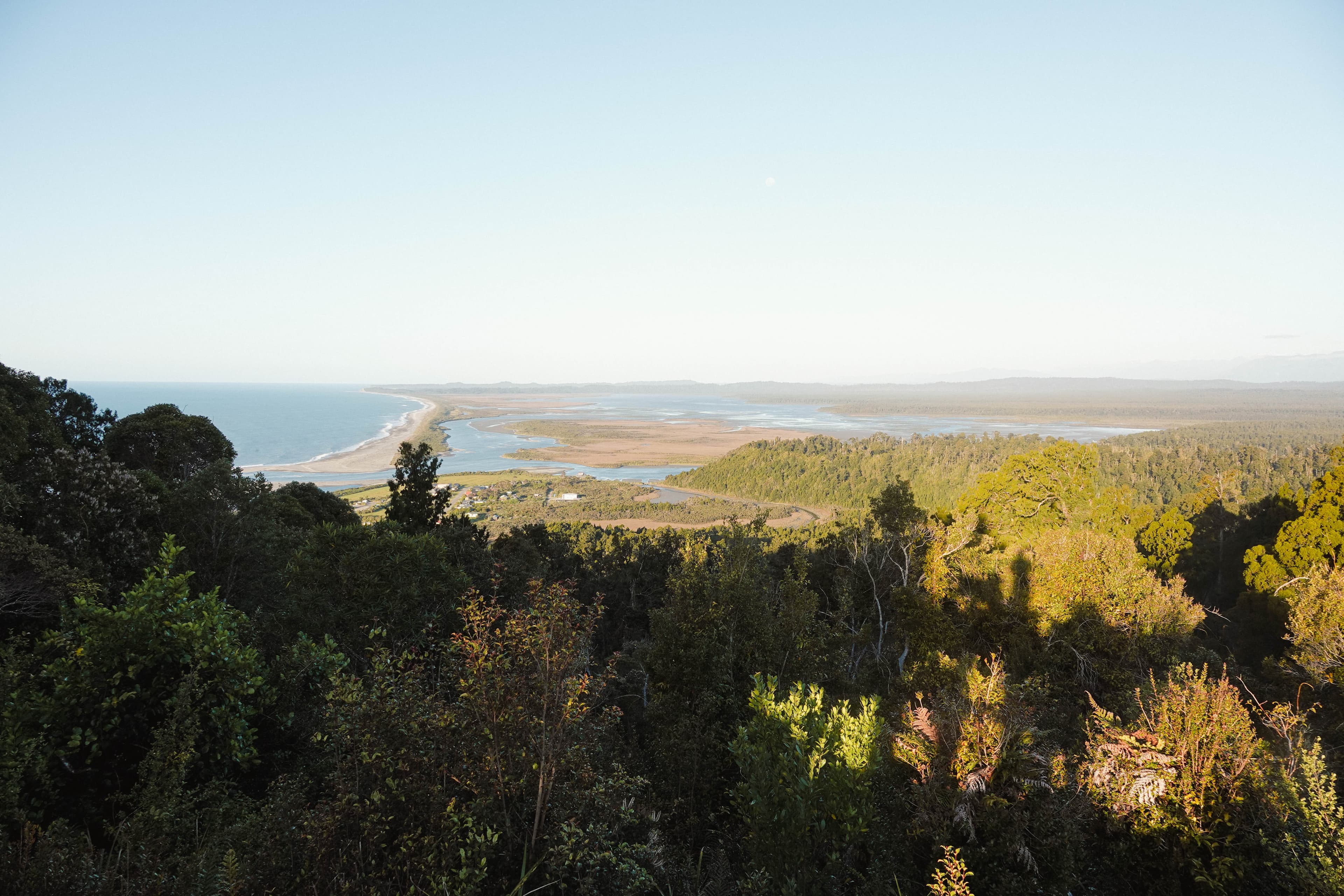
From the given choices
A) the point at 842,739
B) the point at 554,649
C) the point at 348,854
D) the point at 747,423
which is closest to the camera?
the point at 348,854

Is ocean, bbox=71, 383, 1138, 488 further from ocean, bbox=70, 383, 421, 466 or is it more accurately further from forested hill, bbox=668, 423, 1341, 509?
forested hill, bbox=668, 423, 1341, 509

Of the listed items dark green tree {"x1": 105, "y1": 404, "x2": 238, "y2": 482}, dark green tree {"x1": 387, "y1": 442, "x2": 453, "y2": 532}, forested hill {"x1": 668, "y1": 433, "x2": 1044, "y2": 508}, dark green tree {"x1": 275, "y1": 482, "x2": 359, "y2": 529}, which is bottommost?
forested hill {"x1": 668, "y1": 433, "x2": 1044, "y2": 508}

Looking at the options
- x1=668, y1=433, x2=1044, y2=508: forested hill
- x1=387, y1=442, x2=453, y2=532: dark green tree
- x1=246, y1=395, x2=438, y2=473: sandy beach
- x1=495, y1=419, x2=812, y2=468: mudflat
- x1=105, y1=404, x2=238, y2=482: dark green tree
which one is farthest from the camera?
x1=495, y1=419, x2=812, y2=468: mudflat

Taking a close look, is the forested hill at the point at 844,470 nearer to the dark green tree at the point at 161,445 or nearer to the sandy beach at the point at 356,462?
the sandy beach at the point at 356,462

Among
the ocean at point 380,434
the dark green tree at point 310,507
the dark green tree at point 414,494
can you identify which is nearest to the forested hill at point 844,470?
the ocean at point 380,434

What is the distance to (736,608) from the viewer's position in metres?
12.8

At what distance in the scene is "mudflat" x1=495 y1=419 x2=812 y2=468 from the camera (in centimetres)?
11906

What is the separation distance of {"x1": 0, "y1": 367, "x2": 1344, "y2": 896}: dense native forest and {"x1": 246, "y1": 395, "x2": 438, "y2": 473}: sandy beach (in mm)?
55212

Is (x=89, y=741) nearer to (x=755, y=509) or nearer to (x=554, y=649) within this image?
(x=554, y=649)

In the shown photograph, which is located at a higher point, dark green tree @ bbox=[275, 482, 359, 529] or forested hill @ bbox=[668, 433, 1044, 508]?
dark green tree @ bbox=[275, 482, 359, 529]

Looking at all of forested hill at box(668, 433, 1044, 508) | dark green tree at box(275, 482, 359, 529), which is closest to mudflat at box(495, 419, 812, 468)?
forested hill at box(668, 433, 1044, 508)

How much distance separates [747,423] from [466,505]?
14221 centimetres

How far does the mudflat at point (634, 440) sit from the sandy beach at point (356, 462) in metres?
22.9

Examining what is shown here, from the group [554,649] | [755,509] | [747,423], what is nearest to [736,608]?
[554,649]
